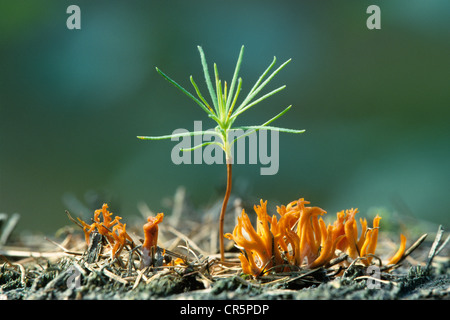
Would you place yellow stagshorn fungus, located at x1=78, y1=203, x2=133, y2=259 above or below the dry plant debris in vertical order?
above

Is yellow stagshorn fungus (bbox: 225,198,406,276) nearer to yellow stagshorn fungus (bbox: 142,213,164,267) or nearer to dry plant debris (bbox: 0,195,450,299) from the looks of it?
dry plant debris (bbox: 0,195,450,299)

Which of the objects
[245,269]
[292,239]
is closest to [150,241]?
[245,269]

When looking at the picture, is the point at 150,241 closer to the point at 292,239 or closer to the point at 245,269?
the point at 245,269

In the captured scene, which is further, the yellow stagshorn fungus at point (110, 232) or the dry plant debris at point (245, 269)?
the yellow stagshorn fungus at point (110, 232)

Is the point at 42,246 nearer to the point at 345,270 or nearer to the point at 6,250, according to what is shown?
the point at 6,250

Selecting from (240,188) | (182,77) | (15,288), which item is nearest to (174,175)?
(182,77)

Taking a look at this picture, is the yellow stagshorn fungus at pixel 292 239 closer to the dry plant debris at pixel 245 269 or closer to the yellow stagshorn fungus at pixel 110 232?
the dry plant debris at pixel 245 269

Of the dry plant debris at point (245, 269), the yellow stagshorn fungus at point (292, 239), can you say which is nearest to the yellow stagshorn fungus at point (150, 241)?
the dry plant debris at point (245, 269)

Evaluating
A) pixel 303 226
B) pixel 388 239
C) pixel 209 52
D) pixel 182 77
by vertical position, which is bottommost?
pixel 388 239

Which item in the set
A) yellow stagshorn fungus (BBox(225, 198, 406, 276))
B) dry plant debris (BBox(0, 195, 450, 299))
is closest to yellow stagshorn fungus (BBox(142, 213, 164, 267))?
dry plant debris (BBox(0, 195, 450, 299))
